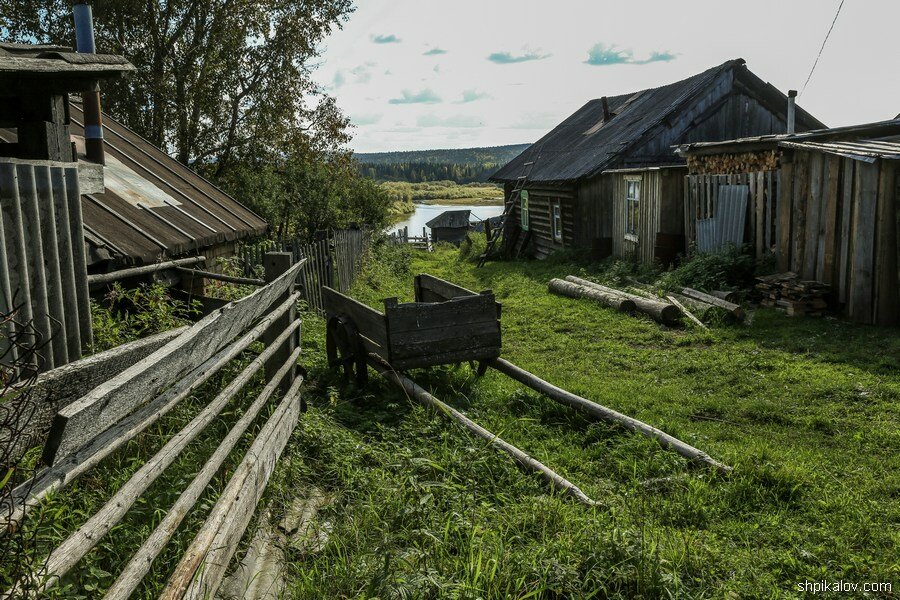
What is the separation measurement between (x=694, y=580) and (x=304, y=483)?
7.90 ft

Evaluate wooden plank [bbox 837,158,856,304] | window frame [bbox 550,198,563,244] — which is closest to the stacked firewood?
wooden plank [bbox 837,158,856,304]

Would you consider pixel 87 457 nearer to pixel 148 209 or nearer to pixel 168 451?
pixel 168 451

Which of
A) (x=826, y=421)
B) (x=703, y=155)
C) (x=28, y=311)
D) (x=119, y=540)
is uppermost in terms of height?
(x=703, y=155)

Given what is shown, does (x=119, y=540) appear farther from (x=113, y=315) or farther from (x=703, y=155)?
(x=703, y=155)

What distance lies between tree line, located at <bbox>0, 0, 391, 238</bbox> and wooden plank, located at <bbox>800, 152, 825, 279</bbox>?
540 inches

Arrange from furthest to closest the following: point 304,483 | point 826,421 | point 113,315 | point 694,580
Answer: point 826,421 < point 113,315 < point 304,483 < point 694,580

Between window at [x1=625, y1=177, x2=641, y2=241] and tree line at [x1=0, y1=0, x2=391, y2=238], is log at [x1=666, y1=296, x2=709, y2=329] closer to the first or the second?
window at [x1=625, y1=177, x2=641, y2=241]

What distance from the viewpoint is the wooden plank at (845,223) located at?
9.34 metres

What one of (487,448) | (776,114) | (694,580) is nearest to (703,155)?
(776,114)

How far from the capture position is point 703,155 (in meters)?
13.8

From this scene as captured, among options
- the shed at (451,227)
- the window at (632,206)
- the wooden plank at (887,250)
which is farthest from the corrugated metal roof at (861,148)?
the shed at (451,227)

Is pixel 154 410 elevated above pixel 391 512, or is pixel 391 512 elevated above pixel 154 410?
pixel 154 410

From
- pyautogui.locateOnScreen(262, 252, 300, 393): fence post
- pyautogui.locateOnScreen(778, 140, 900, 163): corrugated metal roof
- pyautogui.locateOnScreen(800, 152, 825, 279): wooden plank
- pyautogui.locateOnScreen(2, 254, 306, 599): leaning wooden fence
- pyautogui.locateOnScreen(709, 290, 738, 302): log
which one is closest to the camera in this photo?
pyautogui.locateOnScreen(2, 254, 306, 599): leaning wooden fence

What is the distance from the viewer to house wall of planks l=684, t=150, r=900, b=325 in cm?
873
